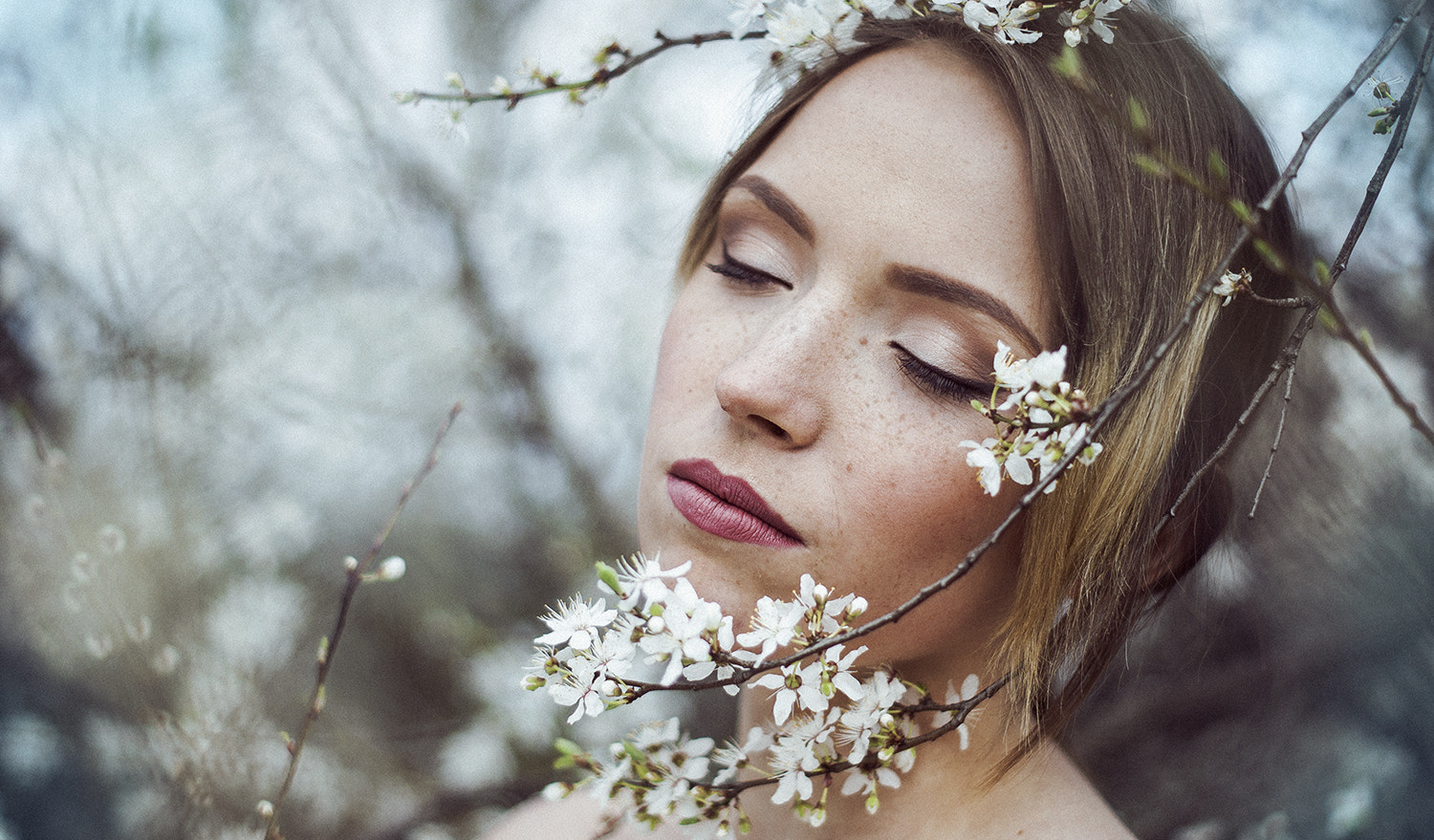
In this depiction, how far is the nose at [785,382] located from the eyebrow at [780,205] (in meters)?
0.12

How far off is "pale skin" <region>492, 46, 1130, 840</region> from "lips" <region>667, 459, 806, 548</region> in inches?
0.4

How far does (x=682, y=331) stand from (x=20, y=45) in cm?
164

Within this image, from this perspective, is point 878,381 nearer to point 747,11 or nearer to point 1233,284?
point 1233,284

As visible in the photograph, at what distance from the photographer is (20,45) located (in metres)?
1.78

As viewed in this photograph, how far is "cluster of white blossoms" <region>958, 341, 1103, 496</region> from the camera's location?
77 centimetres

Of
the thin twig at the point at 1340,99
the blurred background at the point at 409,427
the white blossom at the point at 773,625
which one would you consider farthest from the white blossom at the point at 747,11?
the white blossom at the point at 773,625

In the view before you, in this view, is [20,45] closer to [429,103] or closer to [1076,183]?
[429,103]

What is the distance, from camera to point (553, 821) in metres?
1.66

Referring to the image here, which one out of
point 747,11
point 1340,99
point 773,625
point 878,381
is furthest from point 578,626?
point 1340,99

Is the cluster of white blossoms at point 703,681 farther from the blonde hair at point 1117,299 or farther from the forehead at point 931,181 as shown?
the forehead at point 931,181

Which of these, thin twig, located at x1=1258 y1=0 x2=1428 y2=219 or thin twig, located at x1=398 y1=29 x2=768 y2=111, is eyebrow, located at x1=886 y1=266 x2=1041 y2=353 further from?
thin twig, located at x1=398 y1=29 x2=768 y2=111

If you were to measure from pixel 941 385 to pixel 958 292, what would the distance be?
110 mm

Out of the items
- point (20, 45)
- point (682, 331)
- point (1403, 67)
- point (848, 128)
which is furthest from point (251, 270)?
point (1403, 67)

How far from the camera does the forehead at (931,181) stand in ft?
3.34
